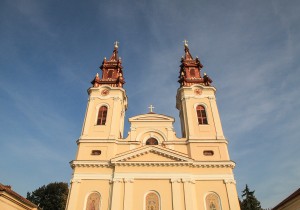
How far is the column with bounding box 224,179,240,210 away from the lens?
20984 mm

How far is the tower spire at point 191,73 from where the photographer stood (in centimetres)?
3028

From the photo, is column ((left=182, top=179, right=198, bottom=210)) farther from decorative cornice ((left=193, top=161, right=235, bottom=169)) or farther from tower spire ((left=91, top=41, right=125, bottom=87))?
tower spire ((left=91, top=41, right=125, bottom=87))

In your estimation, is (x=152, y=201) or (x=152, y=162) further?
(x=152, y=162)

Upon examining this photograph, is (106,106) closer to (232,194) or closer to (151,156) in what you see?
(151,156)

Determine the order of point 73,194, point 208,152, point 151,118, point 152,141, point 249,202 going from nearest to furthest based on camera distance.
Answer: point 73,194, point 208,152, point 152,141, point 151,118, point 249,202

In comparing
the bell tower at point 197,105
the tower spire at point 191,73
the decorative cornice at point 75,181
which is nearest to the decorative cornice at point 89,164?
the decorative cornice at point 75,181

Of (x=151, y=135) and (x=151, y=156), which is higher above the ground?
(x=151, y=135)

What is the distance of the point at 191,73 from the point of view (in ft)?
106

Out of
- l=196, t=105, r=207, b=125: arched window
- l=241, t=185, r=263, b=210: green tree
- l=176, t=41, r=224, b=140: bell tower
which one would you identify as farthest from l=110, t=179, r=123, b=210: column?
l=241, t=185, r=263, b=210: green tree

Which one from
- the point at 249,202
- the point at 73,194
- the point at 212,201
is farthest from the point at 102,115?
the point at 249,202

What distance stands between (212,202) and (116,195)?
26.8 feet

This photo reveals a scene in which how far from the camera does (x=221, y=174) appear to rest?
22.6m

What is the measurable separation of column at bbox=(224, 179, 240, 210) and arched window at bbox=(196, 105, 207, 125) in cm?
683

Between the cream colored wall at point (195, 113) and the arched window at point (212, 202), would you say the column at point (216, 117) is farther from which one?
the arched window at point (212, 202)
